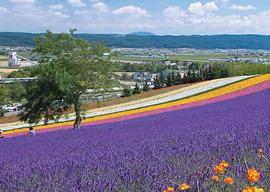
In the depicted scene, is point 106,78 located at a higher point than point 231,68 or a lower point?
higher

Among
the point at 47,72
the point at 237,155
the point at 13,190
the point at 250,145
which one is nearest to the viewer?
the point at 13,190

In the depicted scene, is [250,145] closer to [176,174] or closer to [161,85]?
[176,174]

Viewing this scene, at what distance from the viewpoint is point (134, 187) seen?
3.32 meters

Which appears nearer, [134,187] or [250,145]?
[134,187]

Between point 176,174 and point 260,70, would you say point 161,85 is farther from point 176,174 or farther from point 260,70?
point 176,174

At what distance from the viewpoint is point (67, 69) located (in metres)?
24.1

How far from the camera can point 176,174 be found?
362 centimetres

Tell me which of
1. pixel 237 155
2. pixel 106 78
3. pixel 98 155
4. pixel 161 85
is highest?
pixel 237 155

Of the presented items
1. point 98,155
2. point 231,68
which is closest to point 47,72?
point 98,155

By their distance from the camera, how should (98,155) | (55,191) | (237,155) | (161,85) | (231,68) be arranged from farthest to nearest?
1. (231,68)
2. (161,85)
3. (98,155)
4. (237,155)
5. (55,191)

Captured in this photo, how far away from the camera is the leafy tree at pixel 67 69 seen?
23.6 m

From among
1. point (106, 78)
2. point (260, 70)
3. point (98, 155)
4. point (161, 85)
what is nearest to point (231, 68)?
point (260, 70)

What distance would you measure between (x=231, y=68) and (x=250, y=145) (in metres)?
81.1

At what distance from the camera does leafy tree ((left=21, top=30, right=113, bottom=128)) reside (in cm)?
2359
